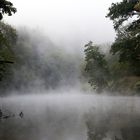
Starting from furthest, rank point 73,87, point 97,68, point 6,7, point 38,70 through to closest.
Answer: point 73,87 → point 38,70 → point 97,68 → point 6,7

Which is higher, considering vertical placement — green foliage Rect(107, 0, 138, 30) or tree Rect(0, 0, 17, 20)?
green foliage Rect(107, 0, 138, 30)

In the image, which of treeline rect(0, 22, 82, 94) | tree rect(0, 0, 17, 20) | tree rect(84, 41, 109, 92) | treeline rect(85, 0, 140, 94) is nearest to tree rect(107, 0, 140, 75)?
treeline rect(85, 0, 140, 94)

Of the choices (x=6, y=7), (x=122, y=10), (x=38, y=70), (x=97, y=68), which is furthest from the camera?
(x=38, y=70)

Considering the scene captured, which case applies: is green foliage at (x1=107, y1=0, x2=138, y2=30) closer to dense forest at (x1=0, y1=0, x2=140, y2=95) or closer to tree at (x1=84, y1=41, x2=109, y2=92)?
dense forest at (x1=0, y1=0, x2=140, y2=95)

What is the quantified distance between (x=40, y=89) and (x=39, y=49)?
35.7m

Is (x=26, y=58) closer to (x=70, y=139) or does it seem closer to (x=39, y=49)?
(x=39, y=49)

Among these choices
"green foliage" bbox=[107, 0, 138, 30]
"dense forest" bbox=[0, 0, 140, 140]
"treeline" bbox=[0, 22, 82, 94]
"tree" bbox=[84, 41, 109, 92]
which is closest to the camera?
"dense forest" bbox=[0, 0, 140, 140]

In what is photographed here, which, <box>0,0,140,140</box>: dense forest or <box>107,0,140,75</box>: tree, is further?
<box>107,0,140,75</box>: tree

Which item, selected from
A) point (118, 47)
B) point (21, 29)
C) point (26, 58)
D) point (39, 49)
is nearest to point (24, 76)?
point (26, 58)

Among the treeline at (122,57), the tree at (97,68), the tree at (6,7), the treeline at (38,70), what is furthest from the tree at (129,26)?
the treeline at (38,70)

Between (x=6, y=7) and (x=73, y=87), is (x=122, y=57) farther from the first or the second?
(x=73, y=87)

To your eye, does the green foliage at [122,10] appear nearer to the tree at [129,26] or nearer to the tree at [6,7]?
the tree at [129,26]

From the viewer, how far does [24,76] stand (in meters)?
110

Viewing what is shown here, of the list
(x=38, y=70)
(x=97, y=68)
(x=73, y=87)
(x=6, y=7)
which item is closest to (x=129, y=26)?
(x=6, y=7)
